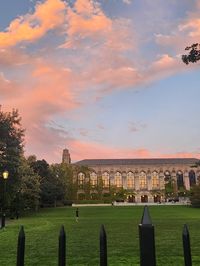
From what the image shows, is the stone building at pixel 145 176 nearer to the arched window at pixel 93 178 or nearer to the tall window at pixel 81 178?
the arched window at pixel 93 178

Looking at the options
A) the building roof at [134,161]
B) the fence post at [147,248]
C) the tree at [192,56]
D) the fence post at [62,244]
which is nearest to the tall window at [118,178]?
the building roof at [134,161]

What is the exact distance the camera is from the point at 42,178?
76.4 m

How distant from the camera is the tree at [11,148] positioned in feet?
120

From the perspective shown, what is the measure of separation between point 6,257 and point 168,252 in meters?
5.20

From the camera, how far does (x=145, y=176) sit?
148m

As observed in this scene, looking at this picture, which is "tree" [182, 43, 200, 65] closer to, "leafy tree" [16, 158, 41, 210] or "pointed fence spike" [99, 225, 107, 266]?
"pointed fence spike" [99, 225, 107, 266]

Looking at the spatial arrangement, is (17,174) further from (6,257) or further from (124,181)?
(124,181)

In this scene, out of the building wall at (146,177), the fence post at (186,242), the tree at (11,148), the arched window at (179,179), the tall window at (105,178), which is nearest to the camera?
the fence post at (186,242)

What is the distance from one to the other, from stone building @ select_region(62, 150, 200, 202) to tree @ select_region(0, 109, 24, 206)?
103473mm

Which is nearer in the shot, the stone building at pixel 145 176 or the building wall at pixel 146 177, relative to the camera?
the stone building at pixel 145 176

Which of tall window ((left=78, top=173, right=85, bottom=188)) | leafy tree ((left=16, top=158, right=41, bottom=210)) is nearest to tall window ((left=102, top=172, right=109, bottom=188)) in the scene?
tall window ((left=78, top=173, right=85, bottom=188))

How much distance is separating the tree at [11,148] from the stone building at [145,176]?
103m

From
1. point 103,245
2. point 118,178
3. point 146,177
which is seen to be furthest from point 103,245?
point 146,177

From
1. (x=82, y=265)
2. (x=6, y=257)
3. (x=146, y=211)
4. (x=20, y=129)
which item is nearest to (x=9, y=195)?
(x=20, y=129)
